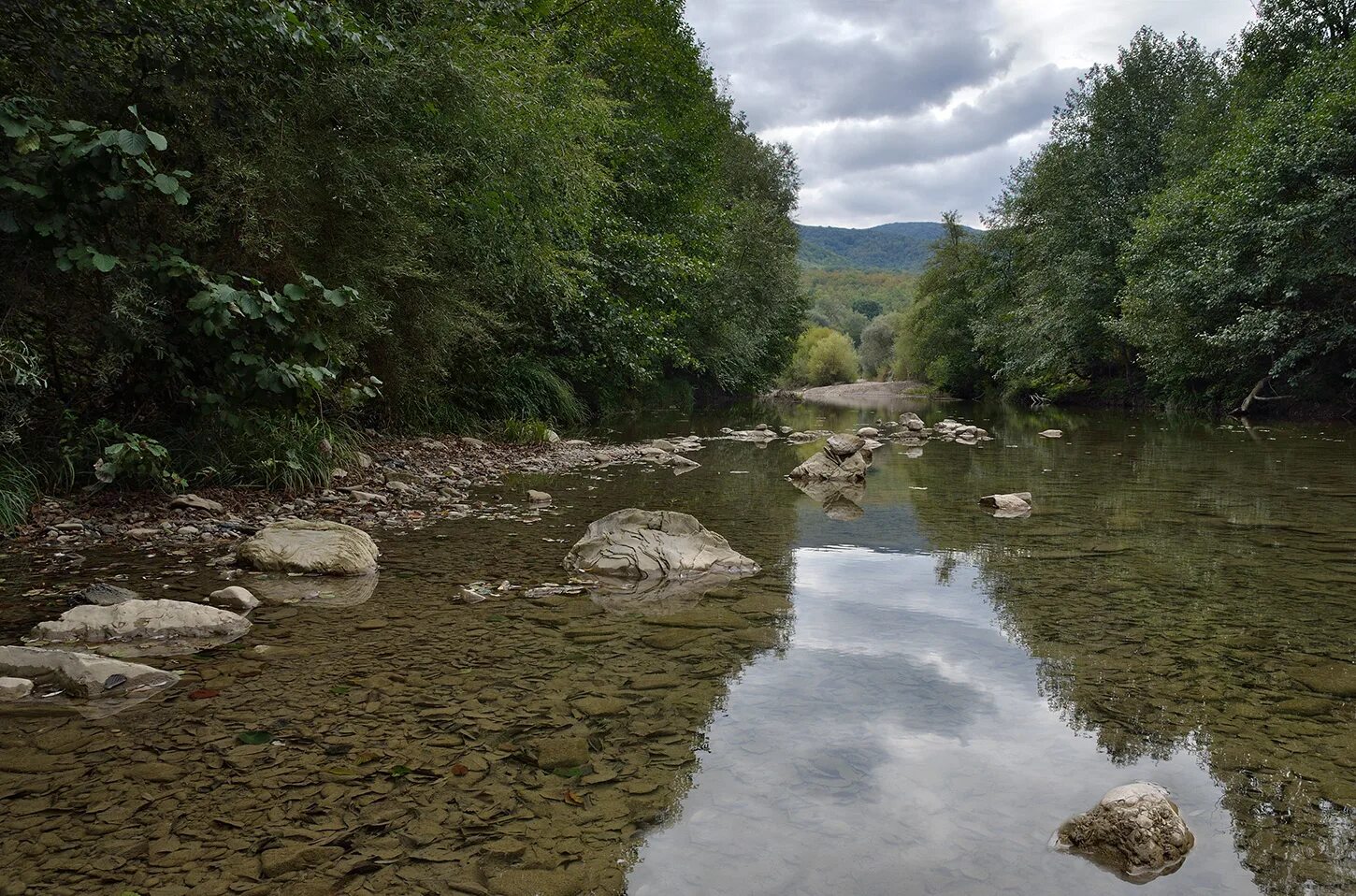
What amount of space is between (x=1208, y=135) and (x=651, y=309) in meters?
19.3

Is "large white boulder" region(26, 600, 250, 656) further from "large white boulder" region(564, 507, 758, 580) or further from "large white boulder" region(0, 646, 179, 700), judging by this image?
"large white boulder" region(564, 507, 758, 580)

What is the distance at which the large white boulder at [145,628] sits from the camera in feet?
12.5

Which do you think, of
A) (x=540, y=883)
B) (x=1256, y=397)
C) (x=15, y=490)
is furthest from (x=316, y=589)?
(x=1256, y=397)

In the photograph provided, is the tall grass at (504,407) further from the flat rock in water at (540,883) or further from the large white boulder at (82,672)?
the flat rock in water at (540,883)

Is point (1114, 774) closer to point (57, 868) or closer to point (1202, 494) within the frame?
point (57, 868)

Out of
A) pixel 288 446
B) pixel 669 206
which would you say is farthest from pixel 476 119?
pixel 669 206

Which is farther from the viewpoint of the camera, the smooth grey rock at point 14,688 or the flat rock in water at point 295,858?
the smooth grey rock at point 14,688

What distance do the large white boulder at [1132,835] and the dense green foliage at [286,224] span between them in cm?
435

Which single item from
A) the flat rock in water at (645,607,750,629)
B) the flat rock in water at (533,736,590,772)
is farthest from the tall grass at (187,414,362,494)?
the flat rock in water at (533,736,590,772)

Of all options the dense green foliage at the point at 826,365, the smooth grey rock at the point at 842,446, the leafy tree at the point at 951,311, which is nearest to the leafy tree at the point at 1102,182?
the leafy tree at the point at 951,311

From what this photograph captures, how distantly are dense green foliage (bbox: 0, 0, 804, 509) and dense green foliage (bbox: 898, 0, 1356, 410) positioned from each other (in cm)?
1589

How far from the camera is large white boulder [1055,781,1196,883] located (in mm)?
2281

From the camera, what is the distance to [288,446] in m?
8.09

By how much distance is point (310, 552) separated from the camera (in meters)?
5.38
